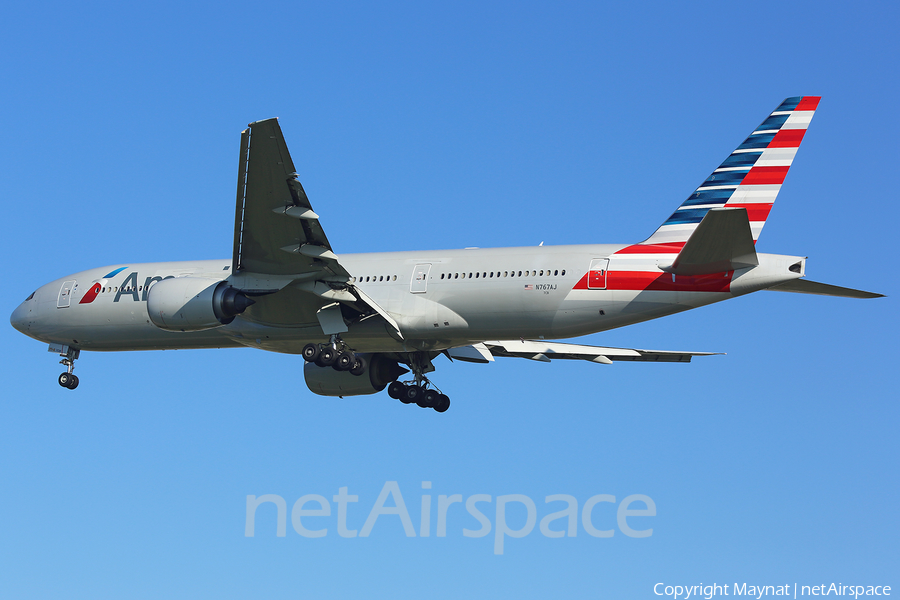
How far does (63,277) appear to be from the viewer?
93.7 feet

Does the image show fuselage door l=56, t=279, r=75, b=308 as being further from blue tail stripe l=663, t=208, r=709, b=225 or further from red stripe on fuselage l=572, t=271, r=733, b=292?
blue tail stripe l=663, t=208, r=709, b=225

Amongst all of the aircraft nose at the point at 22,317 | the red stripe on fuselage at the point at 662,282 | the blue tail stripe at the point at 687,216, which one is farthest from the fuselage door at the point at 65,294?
the blue tail stripe at the point at 687,216

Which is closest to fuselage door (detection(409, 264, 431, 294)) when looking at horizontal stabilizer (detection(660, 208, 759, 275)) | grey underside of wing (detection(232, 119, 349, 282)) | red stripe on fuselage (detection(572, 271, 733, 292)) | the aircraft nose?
grey underside of wing (detection(232, 119, 349, 282))

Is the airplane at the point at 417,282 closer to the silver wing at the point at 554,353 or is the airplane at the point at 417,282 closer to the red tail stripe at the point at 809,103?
the red tail stripe at the point at 809,103

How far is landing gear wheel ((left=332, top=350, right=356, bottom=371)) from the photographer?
2409cm

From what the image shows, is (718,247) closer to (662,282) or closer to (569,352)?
(662,282)

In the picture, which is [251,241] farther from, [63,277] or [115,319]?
[63,277]

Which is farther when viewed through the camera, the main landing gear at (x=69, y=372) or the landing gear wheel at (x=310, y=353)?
the main landing gear at (x=69, y=372)

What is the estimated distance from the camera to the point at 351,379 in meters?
28.0

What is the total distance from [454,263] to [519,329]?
238cm

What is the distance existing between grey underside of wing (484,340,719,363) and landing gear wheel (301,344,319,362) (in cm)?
623

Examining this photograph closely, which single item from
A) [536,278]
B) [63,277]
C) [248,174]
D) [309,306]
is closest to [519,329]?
[536,278]

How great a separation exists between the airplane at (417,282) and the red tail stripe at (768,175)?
2 cm

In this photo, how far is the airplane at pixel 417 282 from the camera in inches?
806
